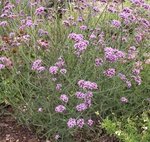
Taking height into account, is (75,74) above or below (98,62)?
below

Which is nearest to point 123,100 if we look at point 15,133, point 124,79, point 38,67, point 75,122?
point 124,79

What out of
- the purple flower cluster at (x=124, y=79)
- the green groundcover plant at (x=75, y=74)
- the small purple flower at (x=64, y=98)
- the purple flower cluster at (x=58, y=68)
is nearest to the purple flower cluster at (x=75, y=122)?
the green groundcover plant at (x=75, y=74)

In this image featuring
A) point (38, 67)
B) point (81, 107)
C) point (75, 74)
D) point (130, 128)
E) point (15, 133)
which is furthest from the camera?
point (15, 133)

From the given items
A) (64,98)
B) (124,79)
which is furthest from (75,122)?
(124,79)

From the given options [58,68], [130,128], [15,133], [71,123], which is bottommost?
[15,133]

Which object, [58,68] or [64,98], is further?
[58,68]

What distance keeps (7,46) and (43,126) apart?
730 mm

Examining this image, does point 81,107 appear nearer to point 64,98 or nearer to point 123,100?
point 64,98

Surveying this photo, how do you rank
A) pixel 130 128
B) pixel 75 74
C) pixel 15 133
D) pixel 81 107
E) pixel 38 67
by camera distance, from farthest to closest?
pixel 15 133, pixel 75 74, pixel 130 128, pixel 38 67, pixel 81 107

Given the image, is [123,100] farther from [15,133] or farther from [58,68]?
[15,133]

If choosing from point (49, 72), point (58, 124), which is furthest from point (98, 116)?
point (49, 72)

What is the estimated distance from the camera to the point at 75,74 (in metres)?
3.33

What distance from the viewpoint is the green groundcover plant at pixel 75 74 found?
3172mm

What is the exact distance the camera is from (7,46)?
3.57m
